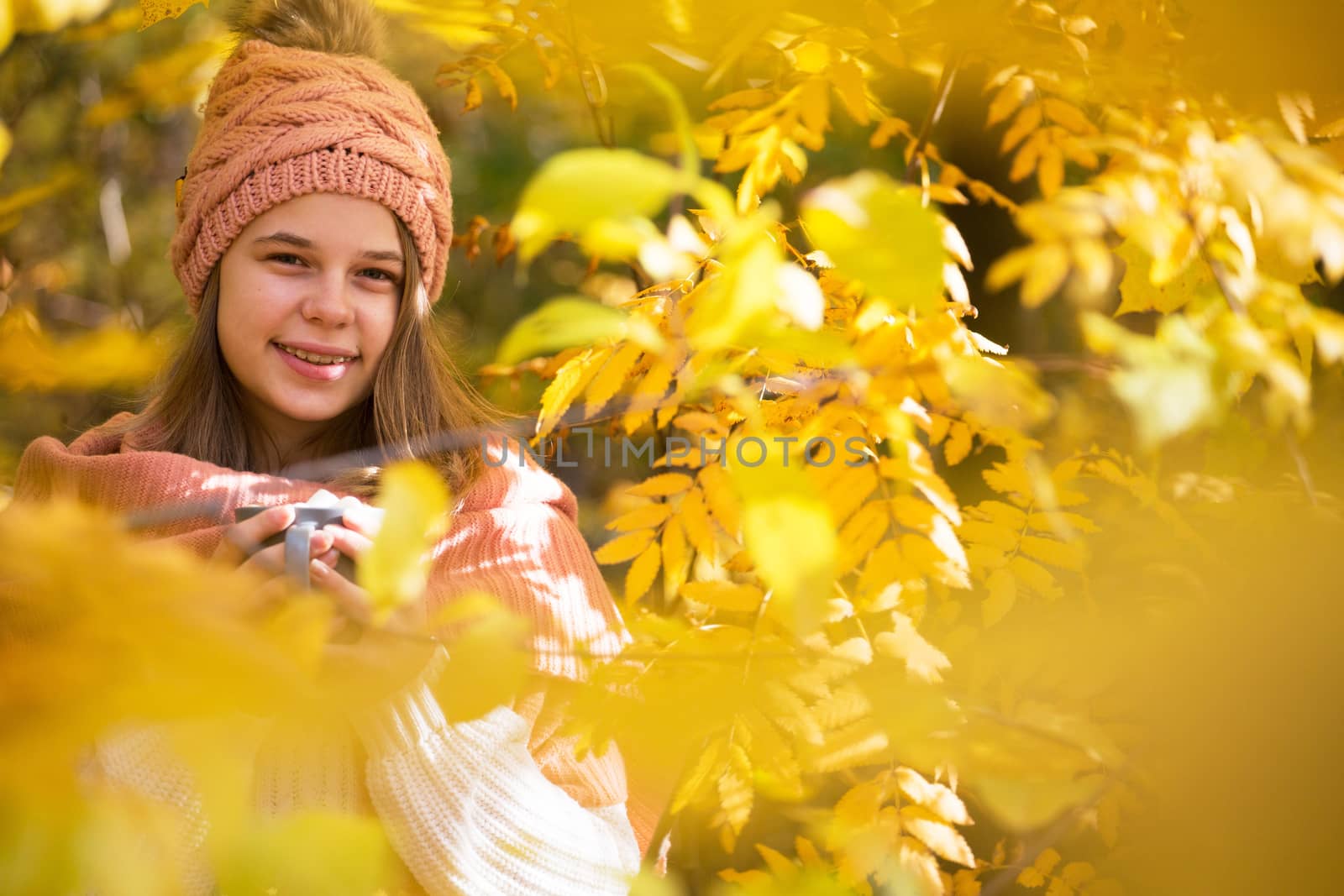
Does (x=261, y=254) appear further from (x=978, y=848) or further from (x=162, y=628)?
(x=978, y=848)

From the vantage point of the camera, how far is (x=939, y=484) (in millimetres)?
807

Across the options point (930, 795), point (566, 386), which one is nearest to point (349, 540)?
point (566, 386)

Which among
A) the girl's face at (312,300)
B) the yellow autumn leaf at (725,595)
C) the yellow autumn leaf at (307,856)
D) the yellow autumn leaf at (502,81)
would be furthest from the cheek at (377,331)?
the yellow autumn leaf at (307,856)

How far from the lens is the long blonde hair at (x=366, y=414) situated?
1425 mm

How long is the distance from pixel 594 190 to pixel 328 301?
3.27 ft

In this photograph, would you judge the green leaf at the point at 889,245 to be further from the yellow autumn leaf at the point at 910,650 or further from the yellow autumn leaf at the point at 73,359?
the yellow autumn leaf at the point at 73,359

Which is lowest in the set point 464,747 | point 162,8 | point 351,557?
point 464,747

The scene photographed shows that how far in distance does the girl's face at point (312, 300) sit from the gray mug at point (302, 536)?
40 centimetres

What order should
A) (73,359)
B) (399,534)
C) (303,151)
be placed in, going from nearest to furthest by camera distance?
1. (399,534)
2. (303,151)
3. (73,359)

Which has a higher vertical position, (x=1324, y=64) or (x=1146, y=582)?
(x=1324, y=64)

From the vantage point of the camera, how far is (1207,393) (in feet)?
1.73

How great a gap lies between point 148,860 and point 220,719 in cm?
6

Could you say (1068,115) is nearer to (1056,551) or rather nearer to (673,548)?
(1056,551)

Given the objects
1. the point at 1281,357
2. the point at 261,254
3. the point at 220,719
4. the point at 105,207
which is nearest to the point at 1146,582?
the point at 1281,357
